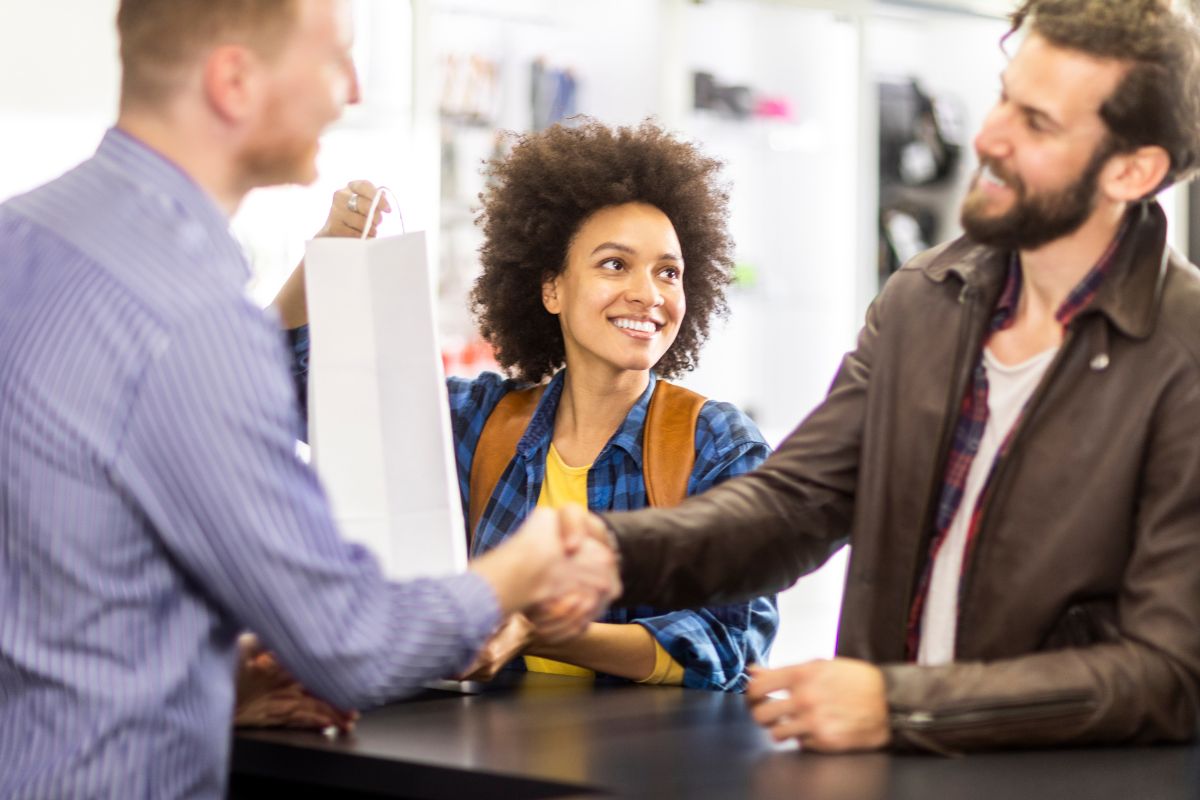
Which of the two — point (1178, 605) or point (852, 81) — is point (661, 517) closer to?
point (1178, 605)

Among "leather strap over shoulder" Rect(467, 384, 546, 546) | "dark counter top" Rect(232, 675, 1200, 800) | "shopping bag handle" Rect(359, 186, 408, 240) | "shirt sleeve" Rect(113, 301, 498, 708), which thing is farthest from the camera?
"leather strap over shoulder" Rect(467, 384, 546, 546)

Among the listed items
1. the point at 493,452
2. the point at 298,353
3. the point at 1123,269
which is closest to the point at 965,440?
the point at 1123,269

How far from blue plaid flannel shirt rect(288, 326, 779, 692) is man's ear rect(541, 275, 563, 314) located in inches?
7.0

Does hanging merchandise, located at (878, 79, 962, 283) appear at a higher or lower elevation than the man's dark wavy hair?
higher

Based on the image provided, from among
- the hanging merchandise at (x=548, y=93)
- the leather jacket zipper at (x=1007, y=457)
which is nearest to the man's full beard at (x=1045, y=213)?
the leather jacket zipper at (x=1007, y=457)

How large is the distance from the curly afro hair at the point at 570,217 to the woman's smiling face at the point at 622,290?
0.05 meters

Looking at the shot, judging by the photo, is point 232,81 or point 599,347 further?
point 599,347

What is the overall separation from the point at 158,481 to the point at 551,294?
164cm

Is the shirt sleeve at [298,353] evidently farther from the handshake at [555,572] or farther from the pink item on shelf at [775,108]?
the pink item on shelf at [775,108]

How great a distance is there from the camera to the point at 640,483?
261 cm

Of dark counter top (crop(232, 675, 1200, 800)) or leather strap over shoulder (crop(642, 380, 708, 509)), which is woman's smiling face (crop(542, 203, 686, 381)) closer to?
leather strap over shoulder (crop(642, 380, 708, 509))

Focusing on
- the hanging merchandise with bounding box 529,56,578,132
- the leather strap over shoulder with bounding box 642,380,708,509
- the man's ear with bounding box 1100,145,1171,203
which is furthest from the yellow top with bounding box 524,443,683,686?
the hanging merchandise with bounding box 529,56,578,132

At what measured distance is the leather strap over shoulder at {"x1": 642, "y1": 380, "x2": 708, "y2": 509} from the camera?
8.43 ft

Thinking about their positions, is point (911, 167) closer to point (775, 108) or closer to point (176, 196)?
point (775, 108)
